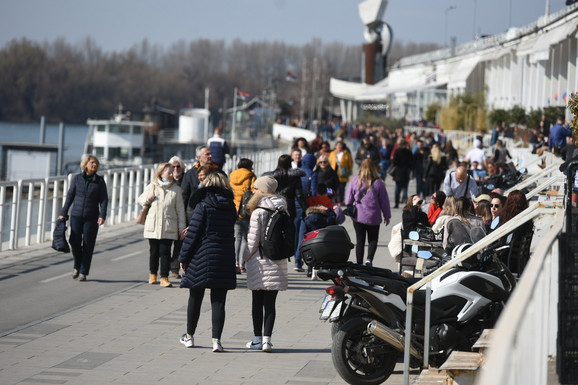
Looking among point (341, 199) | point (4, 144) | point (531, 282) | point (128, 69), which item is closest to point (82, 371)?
point (531, 282)

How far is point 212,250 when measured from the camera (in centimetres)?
877

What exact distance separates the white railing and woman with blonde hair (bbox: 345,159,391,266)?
7467 mm

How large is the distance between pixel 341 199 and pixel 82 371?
1461cm

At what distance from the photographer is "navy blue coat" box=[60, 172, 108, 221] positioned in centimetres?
1279

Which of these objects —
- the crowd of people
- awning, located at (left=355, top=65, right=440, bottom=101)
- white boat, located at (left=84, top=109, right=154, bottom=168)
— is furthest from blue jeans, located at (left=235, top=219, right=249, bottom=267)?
white boat, located at (left=84, top=109, right=154, bottom=168)

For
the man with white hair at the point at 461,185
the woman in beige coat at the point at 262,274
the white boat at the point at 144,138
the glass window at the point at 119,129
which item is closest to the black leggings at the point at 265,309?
the woman in beige coat at the point at 262,274

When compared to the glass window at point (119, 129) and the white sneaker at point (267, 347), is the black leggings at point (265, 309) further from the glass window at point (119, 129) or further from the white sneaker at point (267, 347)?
the glass window at point (119, 129)

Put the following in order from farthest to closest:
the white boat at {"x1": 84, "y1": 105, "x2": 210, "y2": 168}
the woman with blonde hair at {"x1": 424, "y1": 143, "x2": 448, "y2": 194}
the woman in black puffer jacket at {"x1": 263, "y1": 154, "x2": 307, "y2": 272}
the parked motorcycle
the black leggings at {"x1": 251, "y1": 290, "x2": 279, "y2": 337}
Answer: the white boat at {"x1": 84, "y1": 105, "x2": 210, "y2": 168} → the woman with blonde hair at {"x1": 424, "y1": 143, "x2": 448, "y2": 194} → the woman in black puffer jacket at {"x1": 263, "y1": 154, "x2": 307, "y2": 272} → the black leggings at {"x1": 251, "y1": 290, "x2": 279, "y2": 337} → the parked motorcycle

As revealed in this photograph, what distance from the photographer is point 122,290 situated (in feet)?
40.6

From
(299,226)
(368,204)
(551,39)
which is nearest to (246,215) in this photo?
(299,226)

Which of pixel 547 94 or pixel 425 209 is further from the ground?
pixel 547 94

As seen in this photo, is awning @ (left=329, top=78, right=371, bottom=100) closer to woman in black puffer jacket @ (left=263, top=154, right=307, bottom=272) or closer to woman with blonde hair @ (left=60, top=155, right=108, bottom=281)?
woman in black puffer jacket @ (left=263, top=154, right=307, bottom=272)

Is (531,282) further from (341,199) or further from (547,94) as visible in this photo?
(547,94)

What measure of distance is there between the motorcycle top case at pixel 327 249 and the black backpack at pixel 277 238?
0.87 meters
